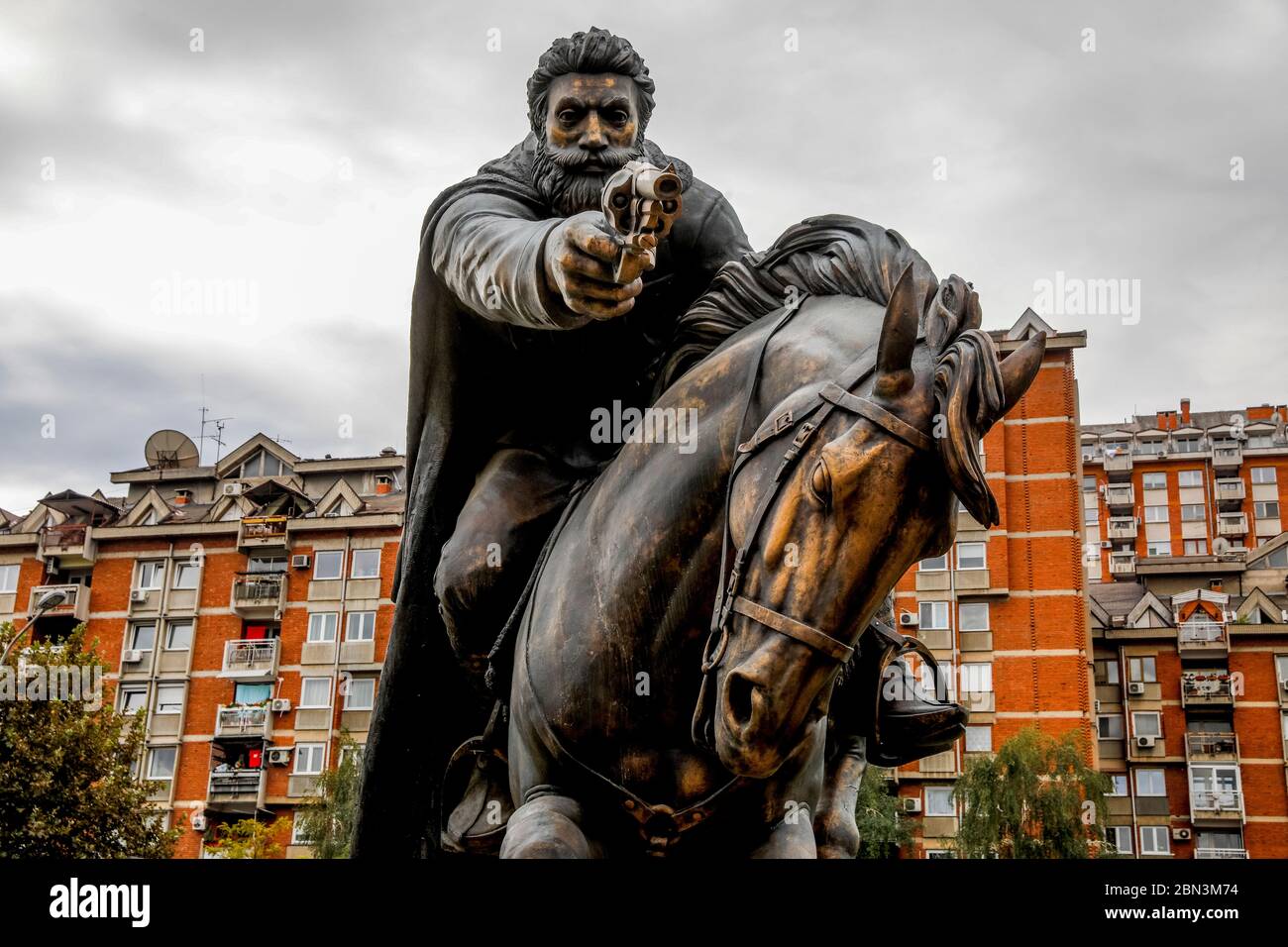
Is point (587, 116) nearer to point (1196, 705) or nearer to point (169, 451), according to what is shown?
point (1196, 705)

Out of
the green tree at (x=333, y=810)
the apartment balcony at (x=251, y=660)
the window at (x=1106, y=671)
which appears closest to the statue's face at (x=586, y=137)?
the green tree at (x=333, y=810)

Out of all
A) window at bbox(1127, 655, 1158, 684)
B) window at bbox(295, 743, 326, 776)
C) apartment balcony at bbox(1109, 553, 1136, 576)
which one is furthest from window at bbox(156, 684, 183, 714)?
apartment balcony at bbox(1109, 553, 1136, 576)

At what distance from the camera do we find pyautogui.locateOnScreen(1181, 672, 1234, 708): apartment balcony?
64062 millimetres

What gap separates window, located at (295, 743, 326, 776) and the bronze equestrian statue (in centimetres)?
5116

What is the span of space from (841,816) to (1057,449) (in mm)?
55352

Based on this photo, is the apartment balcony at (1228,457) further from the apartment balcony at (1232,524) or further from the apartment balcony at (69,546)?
the apartment balcony at (69,546)

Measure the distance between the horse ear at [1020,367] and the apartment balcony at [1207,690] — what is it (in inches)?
2572

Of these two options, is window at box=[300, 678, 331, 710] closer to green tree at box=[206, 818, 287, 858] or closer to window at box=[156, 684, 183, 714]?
window at box=[156, 684, 183, 714]

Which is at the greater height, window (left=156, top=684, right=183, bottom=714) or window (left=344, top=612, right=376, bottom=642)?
window (left=344, top=612, right=376, bottom=642)

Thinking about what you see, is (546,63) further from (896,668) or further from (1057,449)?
(1057,449)

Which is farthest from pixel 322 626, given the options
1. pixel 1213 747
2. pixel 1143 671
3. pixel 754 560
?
pixel 754 560

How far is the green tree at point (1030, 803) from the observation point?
42.8 m

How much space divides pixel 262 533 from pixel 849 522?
188 ft

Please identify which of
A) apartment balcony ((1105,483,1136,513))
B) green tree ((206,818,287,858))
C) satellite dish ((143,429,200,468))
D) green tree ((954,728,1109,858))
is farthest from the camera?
apartment balcony ((1105,483,1136,513))
